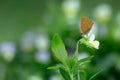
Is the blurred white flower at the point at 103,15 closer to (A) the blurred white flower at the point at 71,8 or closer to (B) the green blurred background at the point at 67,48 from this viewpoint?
(B) the green blurred background at the point at 67,48

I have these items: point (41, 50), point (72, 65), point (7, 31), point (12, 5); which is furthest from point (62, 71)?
point (12, 5)

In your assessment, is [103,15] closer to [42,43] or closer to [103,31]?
[103,31]

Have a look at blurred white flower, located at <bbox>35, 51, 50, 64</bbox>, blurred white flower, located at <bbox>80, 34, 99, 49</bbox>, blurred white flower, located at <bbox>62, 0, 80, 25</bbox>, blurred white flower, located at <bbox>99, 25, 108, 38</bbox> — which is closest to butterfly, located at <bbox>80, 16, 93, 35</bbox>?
blurred white flower, located at <bbox>80, 34, 99, 49</bbox>

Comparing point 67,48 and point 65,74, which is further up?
point 65,74

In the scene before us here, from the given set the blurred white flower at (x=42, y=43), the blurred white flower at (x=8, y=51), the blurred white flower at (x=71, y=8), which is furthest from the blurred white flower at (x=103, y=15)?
the blurred white flower at (x=8, y=51)

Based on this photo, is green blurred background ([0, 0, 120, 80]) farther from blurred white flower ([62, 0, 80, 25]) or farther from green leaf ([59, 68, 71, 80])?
green leaf ([59, 68, 71, 80])

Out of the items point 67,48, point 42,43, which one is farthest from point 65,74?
point 42,43
